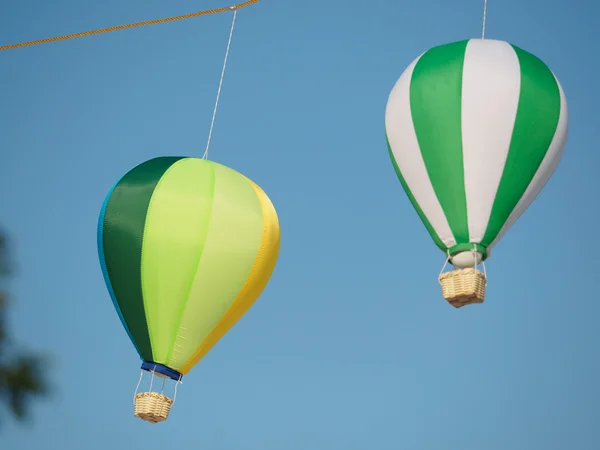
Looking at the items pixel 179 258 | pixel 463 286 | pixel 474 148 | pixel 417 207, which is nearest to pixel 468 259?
pixel 463 286

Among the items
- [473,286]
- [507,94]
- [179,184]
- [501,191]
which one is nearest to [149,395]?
[179,184]

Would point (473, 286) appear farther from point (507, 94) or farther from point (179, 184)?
point (179, 184)

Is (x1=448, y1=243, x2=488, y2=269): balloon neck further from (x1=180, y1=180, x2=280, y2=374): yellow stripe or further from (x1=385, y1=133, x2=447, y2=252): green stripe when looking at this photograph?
(x1=180, y1=180, x2=280, y2=374): yellow stripe

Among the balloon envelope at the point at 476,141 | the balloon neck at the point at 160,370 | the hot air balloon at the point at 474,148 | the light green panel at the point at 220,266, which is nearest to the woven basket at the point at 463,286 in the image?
Answer: the hot air balloon at the point at 474,148

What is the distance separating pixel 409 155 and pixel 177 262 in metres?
2.80

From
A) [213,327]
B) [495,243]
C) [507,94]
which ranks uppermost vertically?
[507,94]

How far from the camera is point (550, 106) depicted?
9.02 meters

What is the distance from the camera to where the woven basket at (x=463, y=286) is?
8305 mm

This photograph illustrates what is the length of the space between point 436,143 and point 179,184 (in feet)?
10.1

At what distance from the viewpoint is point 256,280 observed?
10406 mm

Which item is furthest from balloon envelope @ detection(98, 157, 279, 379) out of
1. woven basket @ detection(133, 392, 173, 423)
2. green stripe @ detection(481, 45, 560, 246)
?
green stripe @ detection(481, 45, 560, 246)

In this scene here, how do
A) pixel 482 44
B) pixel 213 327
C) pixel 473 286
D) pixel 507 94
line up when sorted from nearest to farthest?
1. pixel 473 286
2. pixel 507 94
3. pixel 482 44
4. pixel 213 327

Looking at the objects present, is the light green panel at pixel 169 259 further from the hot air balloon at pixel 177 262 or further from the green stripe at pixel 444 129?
the green stripe at pixel 444 129

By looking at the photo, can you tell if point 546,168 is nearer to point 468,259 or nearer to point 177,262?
point 468,259
